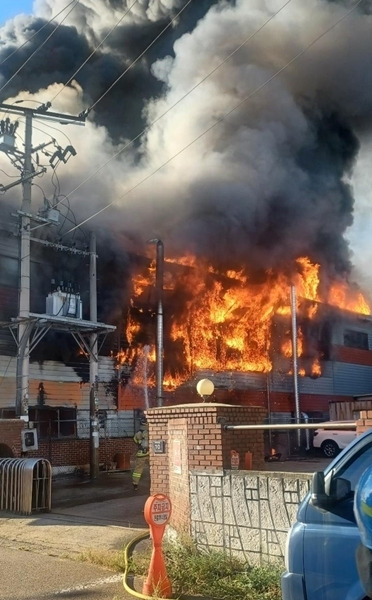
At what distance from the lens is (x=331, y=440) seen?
19.8m

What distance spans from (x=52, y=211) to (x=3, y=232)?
7.87 feet

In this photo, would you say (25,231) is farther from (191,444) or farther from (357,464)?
(357,464)

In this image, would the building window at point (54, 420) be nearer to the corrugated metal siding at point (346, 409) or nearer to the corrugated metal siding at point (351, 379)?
the corrugated metal siding at point (346, 409)

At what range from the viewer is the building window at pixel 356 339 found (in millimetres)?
29003

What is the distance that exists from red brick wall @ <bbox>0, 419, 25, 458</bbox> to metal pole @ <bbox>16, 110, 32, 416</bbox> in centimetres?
79

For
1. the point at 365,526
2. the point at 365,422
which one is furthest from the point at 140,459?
the point at 365,526

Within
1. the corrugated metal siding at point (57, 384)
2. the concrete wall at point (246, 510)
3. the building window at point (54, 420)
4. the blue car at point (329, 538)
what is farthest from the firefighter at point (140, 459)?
the blue car at point (329, 538)

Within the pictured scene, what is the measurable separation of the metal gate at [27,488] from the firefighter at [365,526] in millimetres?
7972

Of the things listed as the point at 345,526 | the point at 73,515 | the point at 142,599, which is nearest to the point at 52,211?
the point at 73,515

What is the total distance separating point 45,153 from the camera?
1655 centimetres

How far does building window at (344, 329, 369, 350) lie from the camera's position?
95.2ft

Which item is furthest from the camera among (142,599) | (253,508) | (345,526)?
(253,508)

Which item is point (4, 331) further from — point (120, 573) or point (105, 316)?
point (120, 573)

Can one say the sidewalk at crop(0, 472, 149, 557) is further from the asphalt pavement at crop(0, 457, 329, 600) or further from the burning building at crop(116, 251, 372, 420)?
the burning building at crop(116, 251, 372, 420)
